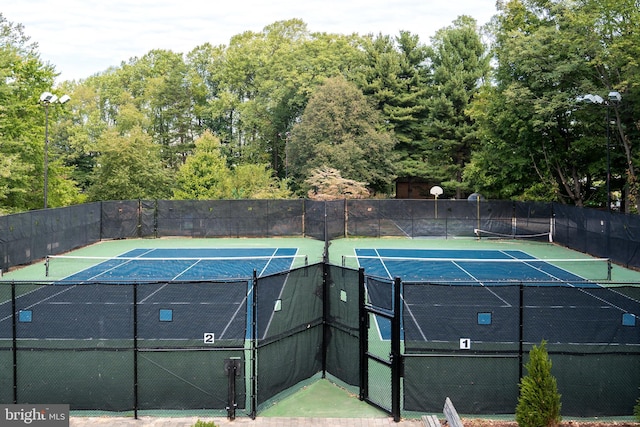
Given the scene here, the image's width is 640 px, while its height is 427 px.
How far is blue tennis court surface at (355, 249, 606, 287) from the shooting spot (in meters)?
26.1

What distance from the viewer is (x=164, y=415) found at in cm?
1049

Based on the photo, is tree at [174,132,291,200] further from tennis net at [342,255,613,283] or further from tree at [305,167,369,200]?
tennis net at [342,255,613,283]

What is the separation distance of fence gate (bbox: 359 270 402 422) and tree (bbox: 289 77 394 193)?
134 feet

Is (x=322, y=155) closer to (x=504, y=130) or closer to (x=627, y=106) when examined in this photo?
A: (x=504, y=130)

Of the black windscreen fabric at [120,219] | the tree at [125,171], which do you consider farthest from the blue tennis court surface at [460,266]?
the tree at [125,171]

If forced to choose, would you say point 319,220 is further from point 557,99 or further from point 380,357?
point 380,357

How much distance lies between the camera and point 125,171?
155 ft

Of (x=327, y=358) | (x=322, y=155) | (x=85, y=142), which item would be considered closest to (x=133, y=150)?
(x=322, y=155)

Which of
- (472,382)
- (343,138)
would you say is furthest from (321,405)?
(343,138)

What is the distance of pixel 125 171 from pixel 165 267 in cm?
2110

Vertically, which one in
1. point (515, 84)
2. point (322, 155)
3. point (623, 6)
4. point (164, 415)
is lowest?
point (164, 415)

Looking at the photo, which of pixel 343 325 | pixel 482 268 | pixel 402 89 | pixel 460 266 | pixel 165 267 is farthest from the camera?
pixel 402 89

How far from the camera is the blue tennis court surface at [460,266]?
1027 inches

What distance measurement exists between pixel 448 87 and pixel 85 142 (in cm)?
3884
